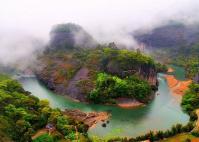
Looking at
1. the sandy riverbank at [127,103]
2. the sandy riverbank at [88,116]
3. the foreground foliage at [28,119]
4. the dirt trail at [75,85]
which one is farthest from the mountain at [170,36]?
the foreground foliage at [28,119]

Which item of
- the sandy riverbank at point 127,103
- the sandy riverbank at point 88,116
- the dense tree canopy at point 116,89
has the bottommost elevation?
the sandy riverbank at point 88,116

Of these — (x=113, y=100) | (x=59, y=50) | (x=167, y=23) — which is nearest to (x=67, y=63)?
(x=59, y=50)

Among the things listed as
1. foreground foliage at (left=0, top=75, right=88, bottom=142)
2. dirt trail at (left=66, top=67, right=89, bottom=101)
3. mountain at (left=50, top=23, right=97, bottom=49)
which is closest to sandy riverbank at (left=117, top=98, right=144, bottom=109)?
dirt trail at (left=66, top=67, right=89, bottom=101)

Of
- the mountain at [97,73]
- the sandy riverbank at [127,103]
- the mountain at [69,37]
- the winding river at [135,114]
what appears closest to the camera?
the winding river at [135,114]

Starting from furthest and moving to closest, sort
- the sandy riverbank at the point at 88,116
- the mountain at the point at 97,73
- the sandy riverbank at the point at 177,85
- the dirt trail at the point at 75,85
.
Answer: the sandy riverbank at the point at 177,85 → the dirt trail at the point at 75,85 → the mountain at the point at 97,73 → the sandy riverbank at the point at 88,116

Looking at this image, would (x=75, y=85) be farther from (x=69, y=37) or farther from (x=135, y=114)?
(x=69, y=37)

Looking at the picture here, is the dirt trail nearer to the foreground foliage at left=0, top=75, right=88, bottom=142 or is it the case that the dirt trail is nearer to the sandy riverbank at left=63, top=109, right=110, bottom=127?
the sandy riverbank at left=63, top=109, right=110, bottom=127

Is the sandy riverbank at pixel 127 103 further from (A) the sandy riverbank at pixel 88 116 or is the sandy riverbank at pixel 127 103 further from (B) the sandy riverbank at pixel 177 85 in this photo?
(B) the sandy riverbank at pixel 177 85
